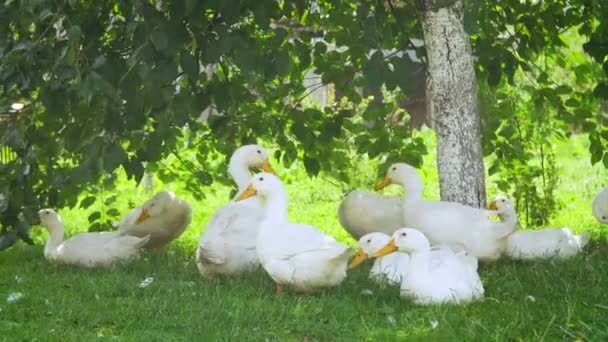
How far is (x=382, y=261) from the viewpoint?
6.80 m

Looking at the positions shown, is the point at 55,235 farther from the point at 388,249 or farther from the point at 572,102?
the point at 572,102

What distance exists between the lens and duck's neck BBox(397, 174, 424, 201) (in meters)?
7.54

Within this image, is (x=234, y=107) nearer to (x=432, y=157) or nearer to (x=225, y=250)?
(x=225, y=250)

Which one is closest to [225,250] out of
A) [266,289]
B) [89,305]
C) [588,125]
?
[266,289]

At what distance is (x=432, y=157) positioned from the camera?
45.2 feet

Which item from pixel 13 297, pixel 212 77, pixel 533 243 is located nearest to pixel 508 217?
pixel 533 243

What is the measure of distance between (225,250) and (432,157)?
735cm

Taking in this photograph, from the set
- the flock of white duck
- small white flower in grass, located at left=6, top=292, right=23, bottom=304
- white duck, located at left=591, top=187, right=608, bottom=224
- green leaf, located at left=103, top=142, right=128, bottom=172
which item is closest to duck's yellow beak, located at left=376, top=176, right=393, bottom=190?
the flock of white duck

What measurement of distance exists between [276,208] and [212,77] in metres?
1.46

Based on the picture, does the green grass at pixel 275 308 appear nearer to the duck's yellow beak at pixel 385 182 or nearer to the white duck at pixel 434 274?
the white duck at pixel 434 274

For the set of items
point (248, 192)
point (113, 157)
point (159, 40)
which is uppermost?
point (159, 40)

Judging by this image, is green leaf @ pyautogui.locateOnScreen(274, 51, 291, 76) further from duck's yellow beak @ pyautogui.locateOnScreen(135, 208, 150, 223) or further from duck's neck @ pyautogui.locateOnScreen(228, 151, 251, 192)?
duck's yellow beak @ pyautogui.locateOnScreen(135, 208, 150, 223)

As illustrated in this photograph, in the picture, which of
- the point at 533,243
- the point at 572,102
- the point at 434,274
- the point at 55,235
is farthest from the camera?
the point at 572,102

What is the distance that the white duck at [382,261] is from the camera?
639cm
